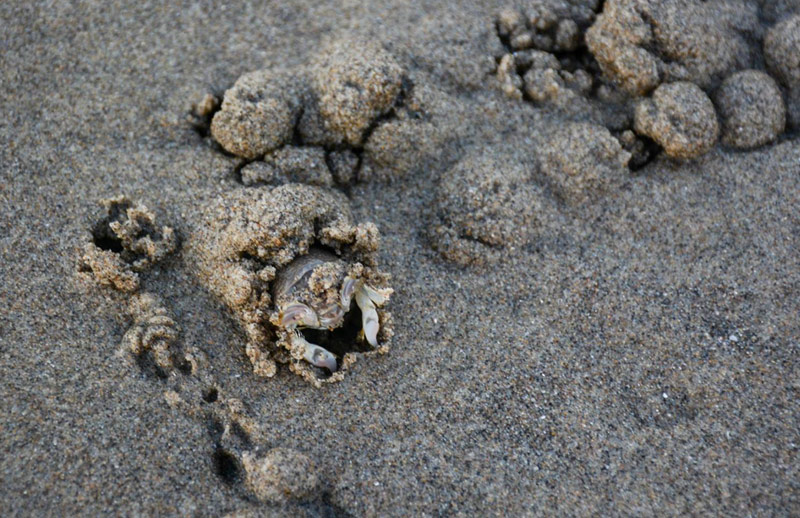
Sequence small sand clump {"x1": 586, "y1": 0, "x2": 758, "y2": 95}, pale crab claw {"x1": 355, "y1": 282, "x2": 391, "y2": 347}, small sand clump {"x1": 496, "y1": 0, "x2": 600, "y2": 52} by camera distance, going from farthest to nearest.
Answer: small sand clump {"x1": 496, "y1": 0, "x2": 600, "y2": 52}, small sand clump {"x1": 586, "y1": 0, "x2": 758, "y2": 95}, pale crab claw {"x1": 355, "y1": 282, "x2": 391, "y2": 347}

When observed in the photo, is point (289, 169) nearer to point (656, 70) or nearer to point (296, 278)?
point (296, 278)

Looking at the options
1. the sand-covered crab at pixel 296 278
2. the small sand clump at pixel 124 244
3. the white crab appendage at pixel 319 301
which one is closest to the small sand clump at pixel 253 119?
the sand-covered crab at pixel 296 278

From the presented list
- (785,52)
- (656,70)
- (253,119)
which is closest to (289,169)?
(253,119)

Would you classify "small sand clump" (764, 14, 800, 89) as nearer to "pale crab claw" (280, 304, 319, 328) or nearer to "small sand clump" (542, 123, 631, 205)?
"small sand clump" (542, 123, 631, 205)

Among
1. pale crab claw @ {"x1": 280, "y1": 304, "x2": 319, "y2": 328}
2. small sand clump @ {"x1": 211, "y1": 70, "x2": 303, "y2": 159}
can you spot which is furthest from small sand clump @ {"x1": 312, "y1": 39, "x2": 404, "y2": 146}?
pale crab claw @ {"x1": 280, "y1": 304, "x2": 319, "y2": 328}

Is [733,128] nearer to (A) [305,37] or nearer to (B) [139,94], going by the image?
(A) [305,37]

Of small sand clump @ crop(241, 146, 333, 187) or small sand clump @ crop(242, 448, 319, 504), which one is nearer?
small sand clump @ crop(242, 448, 319, 504)

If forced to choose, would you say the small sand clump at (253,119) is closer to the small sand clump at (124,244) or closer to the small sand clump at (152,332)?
the small sand clump at (124,244)
